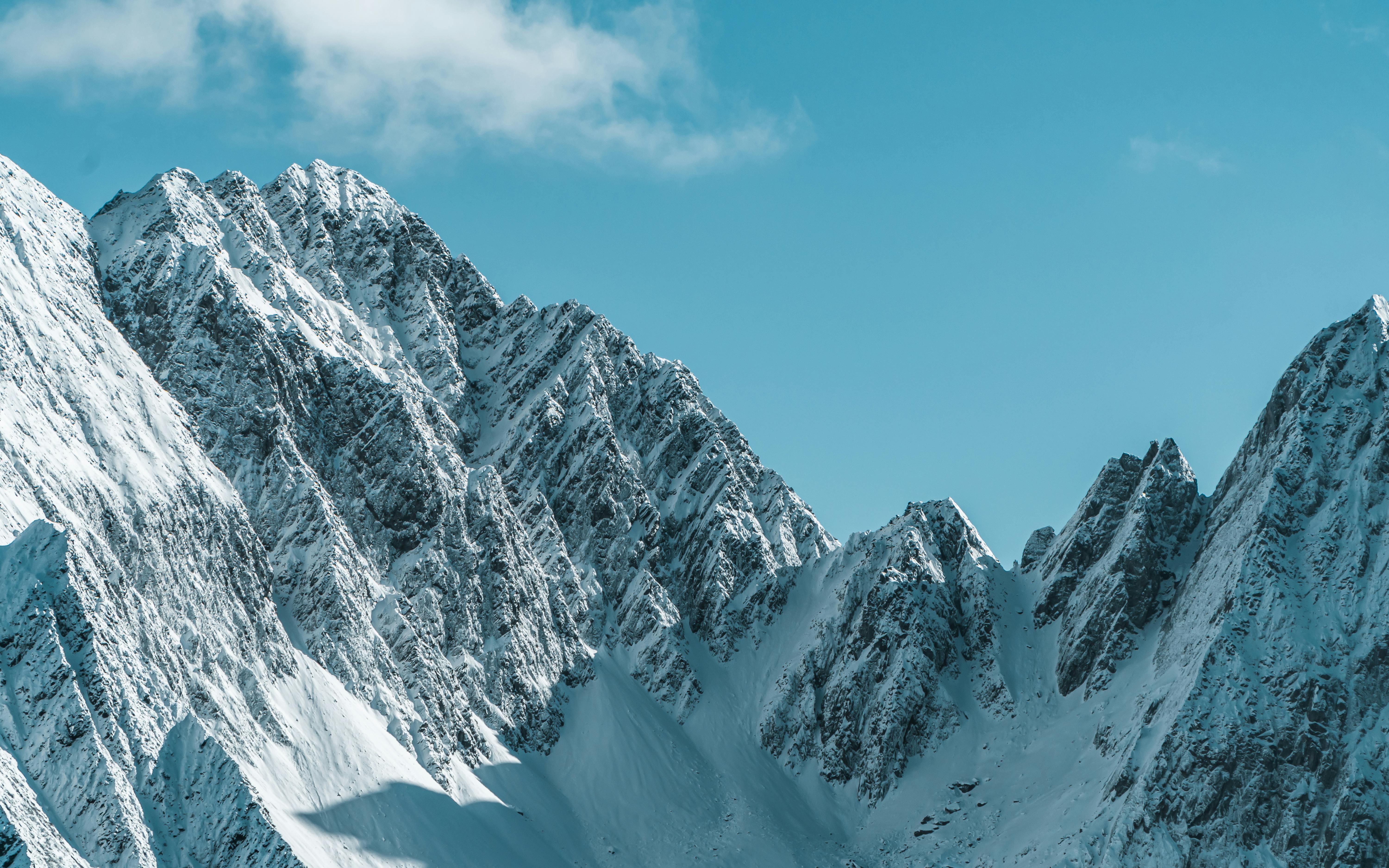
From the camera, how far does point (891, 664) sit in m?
136

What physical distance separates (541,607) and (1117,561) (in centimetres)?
6299

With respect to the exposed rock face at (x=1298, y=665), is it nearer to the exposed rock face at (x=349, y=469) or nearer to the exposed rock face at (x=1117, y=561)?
the exposed rock face at (x=1117, y=561)

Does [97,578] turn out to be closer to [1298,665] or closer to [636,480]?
[636,480]

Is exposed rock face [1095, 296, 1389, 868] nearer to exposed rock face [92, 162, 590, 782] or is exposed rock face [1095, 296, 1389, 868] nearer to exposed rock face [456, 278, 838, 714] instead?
exposed rock face [456, 278, 838, 714]

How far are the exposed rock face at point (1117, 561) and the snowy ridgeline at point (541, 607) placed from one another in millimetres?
502

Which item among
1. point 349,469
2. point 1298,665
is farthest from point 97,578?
point 1298,665

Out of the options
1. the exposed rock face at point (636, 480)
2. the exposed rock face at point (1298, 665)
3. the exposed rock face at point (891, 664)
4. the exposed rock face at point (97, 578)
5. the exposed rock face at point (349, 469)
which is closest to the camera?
the exposed rock face at point (97, 578)

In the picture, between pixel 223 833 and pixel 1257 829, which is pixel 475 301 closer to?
pixel 223 833

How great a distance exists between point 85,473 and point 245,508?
1801 cm

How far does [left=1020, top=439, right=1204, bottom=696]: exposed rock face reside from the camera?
13012cm

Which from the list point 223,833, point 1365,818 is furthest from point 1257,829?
point 223,833

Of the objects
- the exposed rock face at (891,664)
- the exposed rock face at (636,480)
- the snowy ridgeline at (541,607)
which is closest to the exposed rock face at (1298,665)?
the snowy ridgeline at (541,607)

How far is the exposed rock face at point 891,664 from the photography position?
13150 cm

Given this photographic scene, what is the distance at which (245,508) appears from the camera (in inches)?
4471
